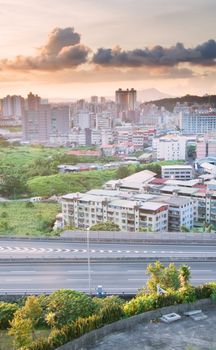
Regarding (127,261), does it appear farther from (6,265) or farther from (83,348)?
Result: (83,348)

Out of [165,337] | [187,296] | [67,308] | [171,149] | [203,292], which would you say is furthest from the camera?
[171,149]

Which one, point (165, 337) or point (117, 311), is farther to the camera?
point (117, 311)

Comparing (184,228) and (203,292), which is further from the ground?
(203,292)

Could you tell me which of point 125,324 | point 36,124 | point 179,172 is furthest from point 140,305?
point 36,124

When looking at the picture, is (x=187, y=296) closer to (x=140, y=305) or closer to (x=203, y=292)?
(x=203, y=292)

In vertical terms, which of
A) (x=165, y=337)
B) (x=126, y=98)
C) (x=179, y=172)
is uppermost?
(x=126, y=98)

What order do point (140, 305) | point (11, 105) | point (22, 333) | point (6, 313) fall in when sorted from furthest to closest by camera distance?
point (11, 105) < point (6, 313) < point (140, 305) < point (22, 333)

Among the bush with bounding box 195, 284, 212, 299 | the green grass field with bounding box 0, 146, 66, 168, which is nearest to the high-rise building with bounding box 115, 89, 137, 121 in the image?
the green grass field with bounding box 0, 146, 66, 168
